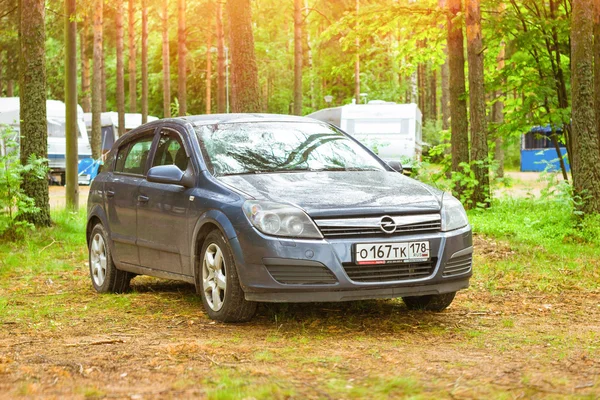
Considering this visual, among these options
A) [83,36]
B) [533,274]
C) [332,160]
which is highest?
[83,36]

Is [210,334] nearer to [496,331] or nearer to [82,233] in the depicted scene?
[496,331]

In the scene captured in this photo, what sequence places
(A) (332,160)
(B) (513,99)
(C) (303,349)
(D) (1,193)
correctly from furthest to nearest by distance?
(B) (513,99) < (D) (1,193) < (A) (332,160) < (C) (303,349)

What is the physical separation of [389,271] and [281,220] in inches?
31.7

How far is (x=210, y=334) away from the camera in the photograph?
6625mm

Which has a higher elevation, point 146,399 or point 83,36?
point 83,36

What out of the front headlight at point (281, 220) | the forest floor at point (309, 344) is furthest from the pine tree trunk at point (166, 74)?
the front headlight at point (281, 220)

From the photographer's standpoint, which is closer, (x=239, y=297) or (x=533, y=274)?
(x=239, y=297)

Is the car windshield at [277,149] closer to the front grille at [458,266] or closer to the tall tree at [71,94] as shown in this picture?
the front grille at [458,266]

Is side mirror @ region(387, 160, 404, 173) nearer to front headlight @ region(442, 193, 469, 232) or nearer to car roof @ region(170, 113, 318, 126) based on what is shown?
car roof @ region(170, 113, 318, 126)

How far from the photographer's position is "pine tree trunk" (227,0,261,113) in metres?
15.2

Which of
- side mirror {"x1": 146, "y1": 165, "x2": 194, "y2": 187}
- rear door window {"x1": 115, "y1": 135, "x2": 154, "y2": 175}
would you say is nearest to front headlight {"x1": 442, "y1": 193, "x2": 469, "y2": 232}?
side mirror {"x1": 146, "y1": 165, "x2": 194, "y2": 187}

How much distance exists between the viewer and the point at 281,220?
6.57 metres

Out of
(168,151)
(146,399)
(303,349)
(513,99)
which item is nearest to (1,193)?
(168,151)

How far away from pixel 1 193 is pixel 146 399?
369 inches
